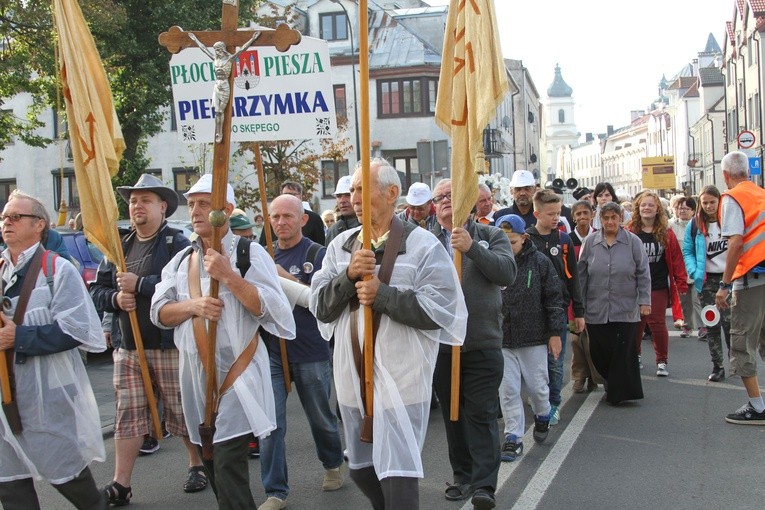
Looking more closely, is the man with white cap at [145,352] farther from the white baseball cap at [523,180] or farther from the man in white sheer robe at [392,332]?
the white baseball cap at [523,180]

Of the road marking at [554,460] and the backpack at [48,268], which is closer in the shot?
the backpack at [48,268]

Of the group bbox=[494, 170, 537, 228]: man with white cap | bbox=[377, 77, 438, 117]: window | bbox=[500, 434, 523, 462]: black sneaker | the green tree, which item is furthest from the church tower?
bbox=[500, 434, 523, 462]: black sneaker

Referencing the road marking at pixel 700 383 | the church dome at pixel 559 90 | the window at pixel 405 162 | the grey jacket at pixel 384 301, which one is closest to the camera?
the grey jacket at pixel 384 301

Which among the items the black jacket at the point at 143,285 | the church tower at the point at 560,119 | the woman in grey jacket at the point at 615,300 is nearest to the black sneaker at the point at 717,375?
the woman in grey jacket at the point at 615,300

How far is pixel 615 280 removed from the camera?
8891mm

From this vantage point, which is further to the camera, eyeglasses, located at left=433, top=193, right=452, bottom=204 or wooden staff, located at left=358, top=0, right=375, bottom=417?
eyeglasses, located at left=433, top=193, right=452, bottom=204

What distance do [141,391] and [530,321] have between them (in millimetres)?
2972

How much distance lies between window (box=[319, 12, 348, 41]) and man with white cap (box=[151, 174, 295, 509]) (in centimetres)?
3831

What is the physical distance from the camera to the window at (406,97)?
134ft

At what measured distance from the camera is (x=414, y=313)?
4371 mm

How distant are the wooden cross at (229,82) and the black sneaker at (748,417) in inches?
195

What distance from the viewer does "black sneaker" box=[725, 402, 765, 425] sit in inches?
302

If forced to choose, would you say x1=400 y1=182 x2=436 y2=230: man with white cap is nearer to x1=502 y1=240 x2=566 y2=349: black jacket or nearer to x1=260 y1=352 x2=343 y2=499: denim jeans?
x1=502 y1=240 x2=566 y2=349: black jacket

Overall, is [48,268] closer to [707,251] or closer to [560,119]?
[707,251]
